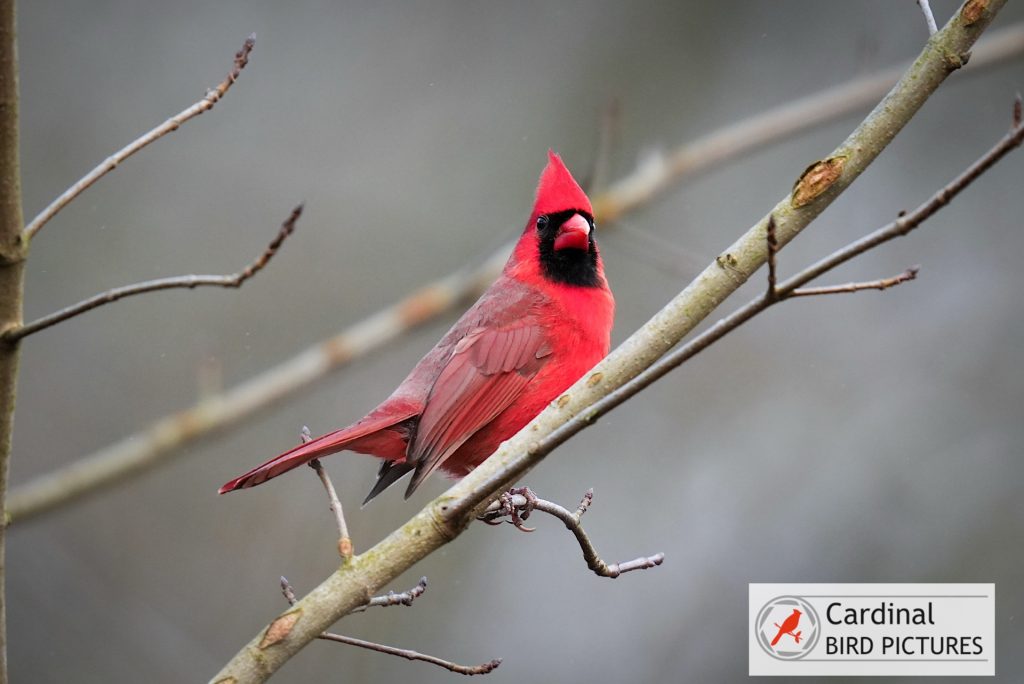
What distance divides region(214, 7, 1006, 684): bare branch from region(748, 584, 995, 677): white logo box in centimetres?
117

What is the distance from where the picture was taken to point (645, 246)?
16.3 feet

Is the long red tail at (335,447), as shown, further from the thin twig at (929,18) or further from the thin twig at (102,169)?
the thin twig at (929,18)

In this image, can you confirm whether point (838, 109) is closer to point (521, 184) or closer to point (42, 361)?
point (521, 184)

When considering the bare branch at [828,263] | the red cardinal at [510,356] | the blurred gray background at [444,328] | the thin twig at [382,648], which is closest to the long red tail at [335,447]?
the red cardinal at [510,356]

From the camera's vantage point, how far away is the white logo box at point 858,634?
2885 millimetres

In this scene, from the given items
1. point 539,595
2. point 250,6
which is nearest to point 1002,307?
point 539,595

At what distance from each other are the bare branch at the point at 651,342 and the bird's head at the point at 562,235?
0.98 m

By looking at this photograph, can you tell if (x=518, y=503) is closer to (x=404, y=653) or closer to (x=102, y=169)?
(x=404, y=653)

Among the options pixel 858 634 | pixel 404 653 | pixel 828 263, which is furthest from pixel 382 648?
pixel 858 634

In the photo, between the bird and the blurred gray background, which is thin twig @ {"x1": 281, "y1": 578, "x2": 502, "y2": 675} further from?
the blurred gray background

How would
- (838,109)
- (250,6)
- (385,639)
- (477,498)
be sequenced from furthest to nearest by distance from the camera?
(250,6), (385,639), (838,109), (477,498)

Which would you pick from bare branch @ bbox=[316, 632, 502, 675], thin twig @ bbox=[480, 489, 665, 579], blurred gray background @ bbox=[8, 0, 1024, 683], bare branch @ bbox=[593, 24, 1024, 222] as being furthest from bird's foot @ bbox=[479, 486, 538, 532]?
blurred gray background @ bbox=[8, 0, 1024, 683]

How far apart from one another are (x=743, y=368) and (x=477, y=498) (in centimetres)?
466

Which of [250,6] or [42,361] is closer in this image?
[42,361]
